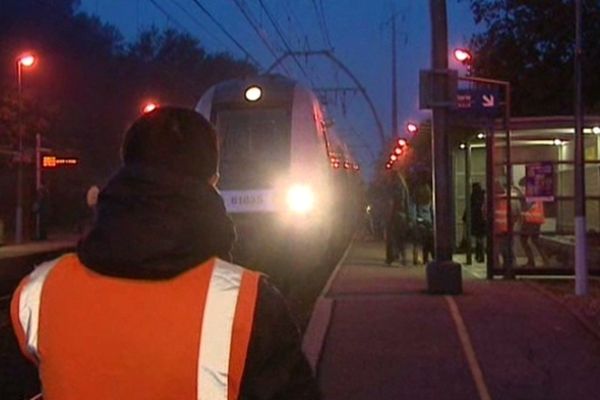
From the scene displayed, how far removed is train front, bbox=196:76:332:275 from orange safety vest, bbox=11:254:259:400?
17.1 meters

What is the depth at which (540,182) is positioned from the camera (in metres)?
19.1

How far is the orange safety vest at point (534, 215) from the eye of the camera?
1903 centimetres

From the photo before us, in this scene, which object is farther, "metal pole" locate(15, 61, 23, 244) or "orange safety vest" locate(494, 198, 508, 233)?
"metal pole" locate(15, 61, 23, 244)

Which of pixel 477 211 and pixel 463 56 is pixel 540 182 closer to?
pixel 477 211

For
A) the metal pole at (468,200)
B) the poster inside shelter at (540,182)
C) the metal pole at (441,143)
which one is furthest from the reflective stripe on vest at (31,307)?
the metal pole at (468,200)

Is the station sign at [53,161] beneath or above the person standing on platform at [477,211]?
above

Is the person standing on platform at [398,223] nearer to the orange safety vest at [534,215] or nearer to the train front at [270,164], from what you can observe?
the train front at [270,164]

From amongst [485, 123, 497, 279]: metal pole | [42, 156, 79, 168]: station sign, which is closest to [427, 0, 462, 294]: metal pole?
[485, 123, 497, 279]: metal pole

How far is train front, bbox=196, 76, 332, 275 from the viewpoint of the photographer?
66.5 ft

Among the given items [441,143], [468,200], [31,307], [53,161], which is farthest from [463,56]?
[31,307]

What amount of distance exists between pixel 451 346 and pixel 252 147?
9.13 meters

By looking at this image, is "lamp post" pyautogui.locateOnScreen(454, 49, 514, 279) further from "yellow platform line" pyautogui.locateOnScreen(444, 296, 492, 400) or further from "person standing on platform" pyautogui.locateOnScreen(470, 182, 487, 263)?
"yellow platform line" pyautogui.locateOnScreen(444, 296, 492, 400)

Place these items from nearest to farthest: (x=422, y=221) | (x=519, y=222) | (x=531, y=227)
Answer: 1. (x=531, y=227)
2. (x=519, y=222)
3. (x=422, y=221)

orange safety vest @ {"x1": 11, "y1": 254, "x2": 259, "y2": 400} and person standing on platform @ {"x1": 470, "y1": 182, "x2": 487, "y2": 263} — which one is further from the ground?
person standing on platform @ {"x1": 470, "y1": 182, "x2": 487, "y2": 263}
